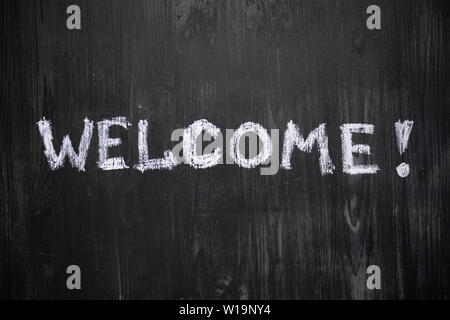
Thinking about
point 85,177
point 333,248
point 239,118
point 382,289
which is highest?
point 239,118

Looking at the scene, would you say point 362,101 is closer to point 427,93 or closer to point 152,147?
point 427,93

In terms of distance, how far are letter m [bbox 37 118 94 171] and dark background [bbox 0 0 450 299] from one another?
0.03m

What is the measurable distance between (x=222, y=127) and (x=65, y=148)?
→ 68cm

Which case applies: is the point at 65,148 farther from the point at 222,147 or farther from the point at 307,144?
the point at 307,144

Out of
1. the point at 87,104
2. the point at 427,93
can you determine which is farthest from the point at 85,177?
the point at 427,93

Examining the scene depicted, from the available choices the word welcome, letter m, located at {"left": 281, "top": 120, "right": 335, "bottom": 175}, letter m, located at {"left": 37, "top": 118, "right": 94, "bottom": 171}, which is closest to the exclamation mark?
the word welcome

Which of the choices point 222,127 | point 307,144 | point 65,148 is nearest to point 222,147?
point 222,127

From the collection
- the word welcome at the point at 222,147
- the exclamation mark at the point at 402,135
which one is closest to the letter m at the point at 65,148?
the word welcome at the point at 222,147

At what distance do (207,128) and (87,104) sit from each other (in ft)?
1.72

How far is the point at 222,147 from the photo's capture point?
184 centimetres

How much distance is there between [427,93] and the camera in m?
1.83

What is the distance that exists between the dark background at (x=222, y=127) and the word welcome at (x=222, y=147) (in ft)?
0.10

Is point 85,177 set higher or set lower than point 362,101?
lower

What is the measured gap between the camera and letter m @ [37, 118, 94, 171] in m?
1.83
